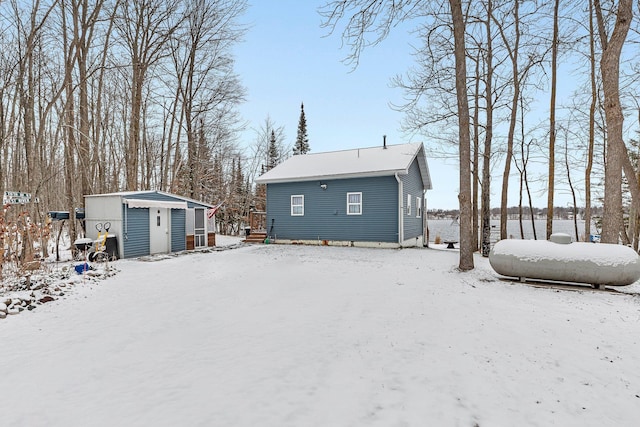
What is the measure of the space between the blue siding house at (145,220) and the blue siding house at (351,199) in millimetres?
3899

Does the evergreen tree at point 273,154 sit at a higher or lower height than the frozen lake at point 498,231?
higher

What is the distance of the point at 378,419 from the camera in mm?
2619

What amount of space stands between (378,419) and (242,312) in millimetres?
3311

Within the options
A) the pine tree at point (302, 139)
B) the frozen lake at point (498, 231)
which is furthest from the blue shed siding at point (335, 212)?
the pine tree at point (302, 139)

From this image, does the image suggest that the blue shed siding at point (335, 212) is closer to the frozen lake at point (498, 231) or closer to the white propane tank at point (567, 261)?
the white propane tank at point (567, 261)

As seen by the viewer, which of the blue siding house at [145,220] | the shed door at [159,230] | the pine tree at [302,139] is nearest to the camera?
the blue siding house at [145,220]

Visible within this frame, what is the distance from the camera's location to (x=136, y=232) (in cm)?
1112

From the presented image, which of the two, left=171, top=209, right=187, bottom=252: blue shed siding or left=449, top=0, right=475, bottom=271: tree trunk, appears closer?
left=449, top=0, right=475, bottom=271: tree trunk

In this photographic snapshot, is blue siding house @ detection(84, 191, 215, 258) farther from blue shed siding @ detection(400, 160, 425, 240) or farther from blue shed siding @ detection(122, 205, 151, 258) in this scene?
blue shed siding @ detection(400, 160, 425, 240)

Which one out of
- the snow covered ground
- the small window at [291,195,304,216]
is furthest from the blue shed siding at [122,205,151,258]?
the small window at [291,195,304,216]

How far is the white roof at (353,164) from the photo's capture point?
13.4 metres

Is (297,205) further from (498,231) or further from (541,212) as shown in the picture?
(541,212)

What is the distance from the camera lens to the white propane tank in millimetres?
6152

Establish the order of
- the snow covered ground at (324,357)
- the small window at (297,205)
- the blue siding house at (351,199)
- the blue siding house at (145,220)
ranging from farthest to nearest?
the small window at (297,205), the blue siding house at (351,199), the blue siding house at (145,220), the snow covered ground at (324,357)
